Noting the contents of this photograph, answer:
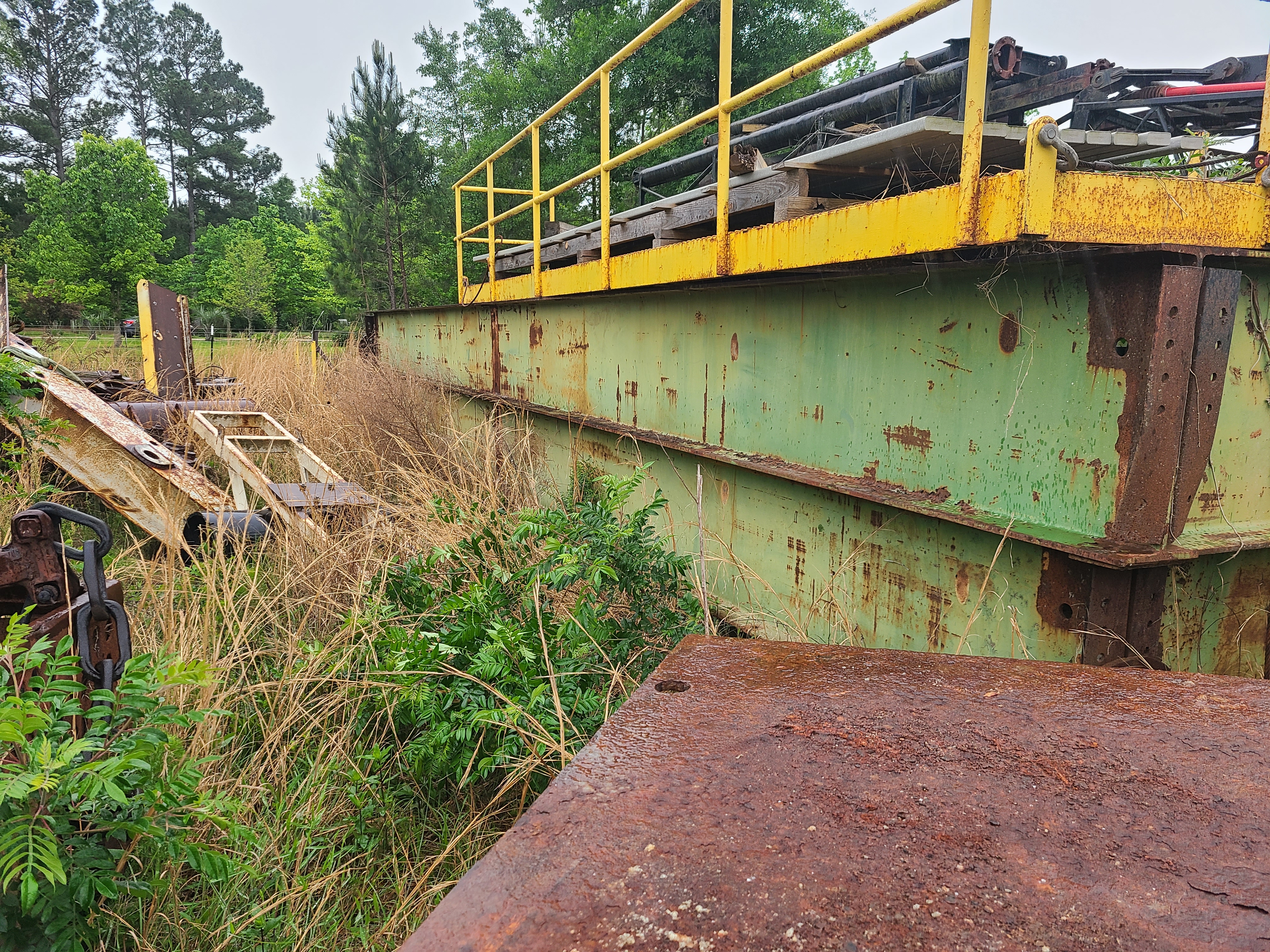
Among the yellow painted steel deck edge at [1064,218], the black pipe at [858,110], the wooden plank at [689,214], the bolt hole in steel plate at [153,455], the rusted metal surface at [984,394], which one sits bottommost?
the bolt hole in steel plate at [153,455]

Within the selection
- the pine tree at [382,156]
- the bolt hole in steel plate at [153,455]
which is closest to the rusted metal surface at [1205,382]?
the bolt hole in steel plate at [153,455]

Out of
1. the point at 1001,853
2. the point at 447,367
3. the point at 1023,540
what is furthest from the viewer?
the point at 447,367

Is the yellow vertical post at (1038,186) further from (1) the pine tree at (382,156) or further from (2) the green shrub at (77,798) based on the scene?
(1) the pine tree at (382,156)

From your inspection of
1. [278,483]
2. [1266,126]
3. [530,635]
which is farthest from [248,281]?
Answer: [1266,126]

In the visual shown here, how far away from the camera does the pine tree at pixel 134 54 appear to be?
49603mm

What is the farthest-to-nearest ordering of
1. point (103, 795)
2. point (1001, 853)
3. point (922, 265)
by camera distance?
point (922, 265) < point (103, 795) < point (1001, 853)

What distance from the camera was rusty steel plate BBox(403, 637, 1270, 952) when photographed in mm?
747

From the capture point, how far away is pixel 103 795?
182 centimetres

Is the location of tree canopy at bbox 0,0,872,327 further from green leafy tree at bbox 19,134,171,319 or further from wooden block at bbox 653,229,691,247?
wooden block at bbox 653,229,691,247

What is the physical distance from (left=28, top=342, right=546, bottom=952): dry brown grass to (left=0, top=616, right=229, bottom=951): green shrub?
13 cm

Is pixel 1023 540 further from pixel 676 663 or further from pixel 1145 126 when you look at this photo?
pixel 1145 126

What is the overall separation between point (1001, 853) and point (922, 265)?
2333 millimetres

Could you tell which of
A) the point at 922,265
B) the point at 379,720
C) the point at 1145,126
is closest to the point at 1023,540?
the point at 922,265

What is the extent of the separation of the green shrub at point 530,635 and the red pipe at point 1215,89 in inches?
133
